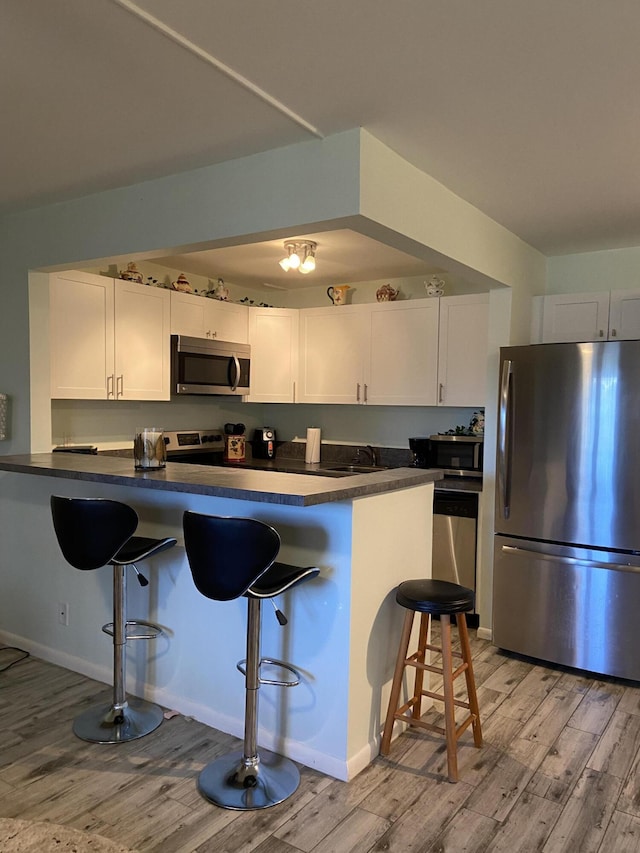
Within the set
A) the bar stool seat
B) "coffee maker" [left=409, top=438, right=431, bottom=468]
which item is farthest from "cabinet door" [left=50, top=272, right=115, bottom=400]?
"coffee maker" [left=409, top=438, right=431, bottom=468]

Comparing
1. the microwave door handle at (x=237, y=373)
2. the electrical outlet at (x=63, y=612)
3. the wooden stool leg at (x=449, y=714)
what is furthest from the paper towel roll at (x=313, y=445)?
the wooden stool leg at (x=449, y=714)

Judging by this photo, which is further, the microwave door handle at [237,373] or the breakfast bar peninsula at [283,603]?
the microwave door handle at [237,373]

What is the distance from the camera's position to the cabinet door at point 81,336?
357 cm

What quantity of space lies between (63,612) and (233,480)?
1.47 metres

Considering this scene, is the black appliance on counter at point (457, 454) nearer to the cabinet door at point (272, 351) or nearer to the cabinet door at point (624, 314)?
the cabinet door at point (624, 314)

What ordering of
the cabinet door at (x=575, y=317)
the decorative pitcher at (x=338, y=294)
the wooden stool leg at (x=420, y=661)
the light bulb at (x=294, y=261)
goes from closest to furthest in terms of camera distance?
the wooden stool leg at (x=420, y=661)
the light bulb at (x=294, y=261)
the cabinet door at (x=575, y=317)
the decorative pitcher at (x=338, y=294)

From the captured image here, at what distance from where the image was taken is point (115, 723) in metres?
2.59

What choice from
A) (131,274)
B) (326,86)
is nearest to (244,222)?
(326,86)

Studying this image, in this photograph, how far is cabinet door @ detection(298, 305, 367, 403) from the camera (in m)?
4.70

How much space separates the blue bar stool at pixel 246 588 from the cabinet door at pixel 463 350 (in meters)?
2.27

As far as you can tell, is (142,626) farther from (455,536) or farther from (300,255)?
(300,255)

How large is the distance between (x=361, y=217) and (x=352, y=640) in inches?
61.3

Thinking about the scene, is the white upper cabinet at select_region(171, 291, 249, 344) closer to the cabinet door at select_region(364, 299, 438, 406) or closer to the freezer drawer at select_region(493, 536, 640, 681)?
the cabinet door at select_region(364, 299, 438, 406)

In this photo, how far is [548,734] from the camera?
265 centimetres
